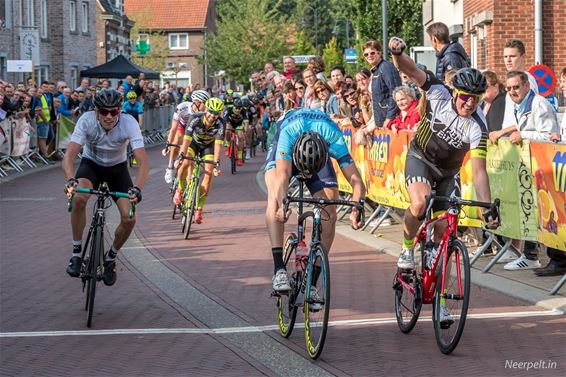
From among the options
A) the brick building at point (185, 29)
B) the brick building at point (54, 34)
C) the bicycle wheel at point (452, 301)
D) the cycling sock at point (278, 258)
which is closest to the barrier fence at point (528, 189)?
the bicycle wheel at point (452, 301)

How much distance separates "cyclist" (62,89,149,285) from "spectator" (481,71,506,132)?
4.04 meters

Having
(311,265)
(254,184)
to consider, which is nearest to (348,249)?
(311,265)

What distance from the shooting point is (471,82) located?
8.70 meters

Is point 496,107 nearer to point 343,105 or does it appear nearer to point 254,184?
point 343,105

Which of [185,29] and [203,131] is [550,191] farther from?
[185,29]

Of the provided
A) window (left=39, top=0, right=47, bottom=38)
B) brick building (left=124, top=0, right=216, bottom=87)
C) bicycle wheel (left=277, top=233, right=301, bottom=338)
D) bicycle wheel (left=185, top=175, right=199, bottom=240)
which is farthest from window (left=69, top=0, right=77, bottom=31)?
brick building (left=124, top=0, right=216, bottom=87)

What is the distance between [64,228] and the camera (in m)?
17.0

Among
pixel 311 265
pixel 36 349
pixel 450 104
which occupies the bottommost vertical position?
pixel 36 349

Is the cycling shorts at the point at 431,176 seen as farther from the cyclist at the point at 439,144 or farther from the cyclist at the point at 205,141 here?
the cyclist at the point at 205,141

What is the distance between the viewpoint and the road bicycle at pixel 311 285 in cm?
808

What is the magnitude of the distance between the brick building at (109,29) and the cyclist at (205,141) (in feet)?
171

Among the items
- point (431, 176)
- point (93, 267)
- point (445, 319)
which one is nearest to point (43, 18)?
point (93, 267)

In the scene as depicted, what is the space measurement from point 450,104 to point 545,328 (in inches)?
69.5

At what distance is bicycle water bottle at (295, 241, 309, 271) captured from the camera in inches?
338
